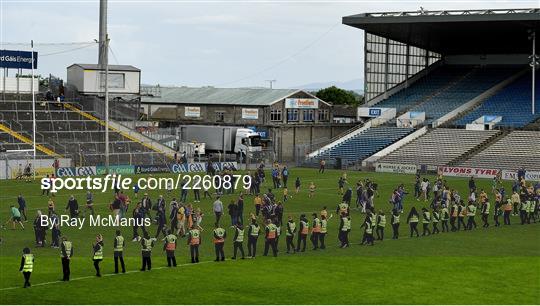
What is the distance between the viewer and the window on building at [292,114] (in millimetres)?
91812

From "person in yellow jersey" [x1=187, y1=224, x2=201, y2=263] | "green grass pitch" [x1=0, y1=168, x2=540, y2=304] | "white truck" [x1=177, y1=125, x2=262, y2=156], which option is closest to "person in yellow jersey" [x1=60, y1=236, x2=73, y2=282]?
"green grass pitch" [x1=0, y1=168, x2=540, y2=304]

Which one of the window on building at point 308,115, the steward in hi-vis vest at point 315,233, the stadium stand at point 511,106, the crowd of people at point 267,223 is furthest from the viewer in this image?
the window on building at point 308,115

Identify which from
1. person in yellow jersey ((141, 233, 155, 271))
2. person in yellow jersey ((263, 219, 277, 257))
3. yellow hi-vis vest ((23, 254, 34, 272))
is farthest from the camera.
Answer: person in yellow jersey ((263, 219, 277, 257))

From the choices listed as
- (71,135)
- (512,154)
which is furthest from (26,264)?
(512,154)

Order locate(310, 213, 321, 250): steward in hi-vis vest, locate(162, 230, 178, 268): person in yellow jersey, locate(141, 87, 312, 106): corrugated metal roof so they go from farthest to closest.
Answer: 1. locate(141, 87, 312, 106): corrugated metal roof
2. locate(310, 213, 321, 250): steward in hi-vis vest
3. locate(162, 230, 178, 268): person in yellow jersey

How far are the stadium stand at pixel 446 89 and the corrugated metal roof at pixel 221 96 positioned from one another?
1130 cm

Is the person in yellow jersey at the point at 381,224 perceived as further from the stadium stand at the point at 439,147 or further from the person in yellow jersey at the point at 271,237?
the stadium stand at the point at 439,147

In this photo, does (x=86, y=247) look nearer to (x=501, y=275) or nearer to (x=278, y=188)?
(x=501, y=275)

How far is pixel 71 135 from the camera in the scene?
7631cm

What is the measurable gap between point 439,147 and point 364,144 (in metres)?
7.51

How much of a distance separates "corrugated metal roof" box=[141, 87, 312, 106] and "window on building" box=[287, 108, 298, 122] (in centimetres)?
151

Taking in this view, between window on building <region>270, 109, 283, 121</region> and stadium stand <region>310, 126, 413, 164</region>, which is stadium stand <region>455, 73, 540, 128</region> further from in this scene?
window on building <region>270, 109, 283, 121</region>

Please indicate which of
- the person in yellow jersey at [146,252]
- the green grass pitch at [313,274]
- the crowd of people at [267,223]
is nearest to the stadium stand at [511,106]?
the crowd of people at [267,223]

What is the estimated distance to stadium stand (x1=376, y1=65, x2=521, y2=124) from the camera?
91.6m
